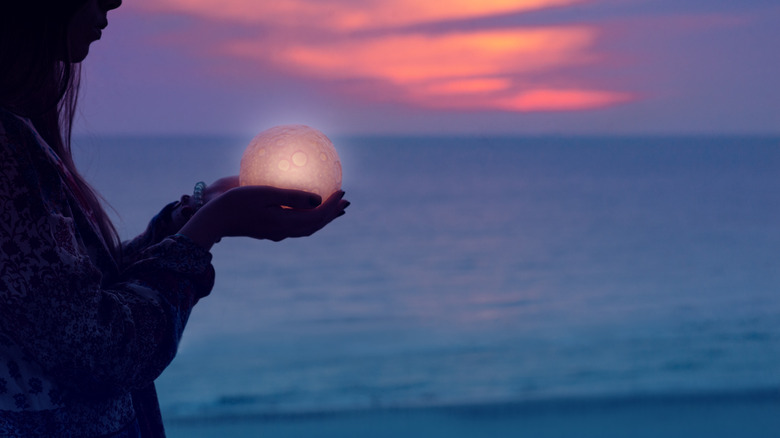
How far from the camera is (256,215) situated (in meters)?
1.05

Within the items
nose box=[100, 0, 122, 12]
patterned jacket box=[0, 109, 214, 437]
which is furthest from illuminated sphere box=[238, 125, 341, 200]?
nose box=[100, 0, 122, 12]

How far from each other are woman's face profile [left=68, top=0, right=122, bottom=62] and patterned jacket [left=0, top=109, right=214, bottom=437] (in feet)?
0.39

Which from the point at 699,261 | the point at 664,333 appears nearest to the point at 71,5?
the point at 664,333

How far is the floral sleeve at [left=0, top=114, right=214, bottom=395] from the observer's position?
0.76 meters

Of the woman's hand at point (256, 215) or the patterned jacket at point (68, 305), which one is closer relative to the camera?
the patterned jacket at point (68, 305)

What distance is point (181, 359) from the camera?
740cm

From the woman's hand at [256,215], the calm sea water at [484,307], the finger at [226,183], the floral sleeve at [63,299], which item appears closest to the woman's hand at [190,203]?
the finger at [226,183]

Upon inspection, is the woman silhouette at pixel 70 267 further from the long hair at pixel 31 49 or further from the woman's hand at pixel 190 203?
the woman's hand at pixel 190 203

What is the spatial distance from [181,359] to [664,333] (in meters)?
6.08

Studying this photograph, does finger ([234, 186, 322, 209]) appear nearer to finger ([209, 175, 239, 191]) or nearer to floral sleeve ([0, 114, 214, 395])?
floral sleeve ([0, 114, 214, 395])

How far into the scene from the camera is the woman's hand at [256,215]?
1015 millimetres

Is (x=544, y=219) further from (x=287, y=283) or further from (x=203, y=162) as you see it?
(x=203, y=162)

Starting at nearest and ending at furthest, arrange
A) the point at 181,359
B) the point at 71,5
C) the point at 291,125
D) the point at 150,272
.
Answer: the point at 71,5
the point at 150,272
the point at 291,125
the point at 181,359

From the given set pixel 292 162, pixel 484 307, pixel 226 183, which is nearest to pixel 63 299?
pixel 292 162
